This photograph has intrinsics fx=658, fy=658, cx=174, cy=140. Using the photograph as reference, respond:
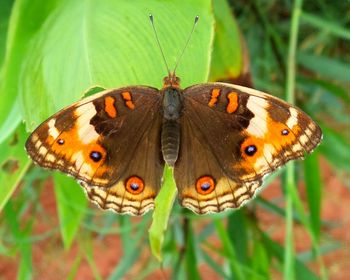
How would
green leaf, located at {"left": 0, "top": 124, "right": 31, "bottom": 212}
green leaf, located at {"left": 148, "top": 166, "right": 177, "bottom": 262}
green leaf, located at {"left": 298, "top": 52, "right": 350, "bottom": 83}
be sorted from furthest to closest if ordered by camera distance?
green leaf, located at {"left": 298, "top": 52, "right": 350, "bottom": 83} < green leaf, located at {"left": 0, "top": 124, "right": 31, "bottom": 212} < green leaf, located at {"left": 148, "top": 166, "right": 177, "bottom": 262}

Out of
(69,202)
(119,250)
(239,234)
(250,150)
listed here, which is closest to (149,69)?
(250,150)

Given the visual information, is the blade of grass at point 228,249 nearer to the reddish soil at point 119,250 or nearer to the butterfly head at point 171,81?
the butterfly head at point 171,81

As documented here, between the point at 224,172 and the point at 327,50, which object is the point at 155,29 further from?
the point at 327,50

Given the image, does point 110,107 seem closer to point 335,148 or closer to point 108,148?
point 108,148

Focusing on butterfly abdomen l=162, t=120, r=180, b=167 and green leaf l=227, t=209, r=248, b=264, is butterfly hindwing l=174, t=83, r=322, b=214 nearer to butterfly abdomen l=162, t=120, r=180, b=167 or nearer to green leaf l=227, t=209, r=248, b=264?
butterfly abdomen l=162, t=120, r=180, b=167

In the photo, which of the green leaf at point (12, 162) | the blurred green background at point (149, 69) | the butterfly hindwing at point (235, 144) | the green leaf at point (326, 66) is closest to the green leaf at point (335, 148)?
the blurred green background at point (149, 69)

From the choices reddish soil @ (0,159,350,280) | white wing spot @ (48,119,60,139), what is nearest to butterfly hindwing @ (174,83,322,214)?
white wing spot @ (48,119,60,139)

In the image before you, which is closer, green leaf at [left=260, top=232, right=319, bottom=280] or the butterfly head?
the butterfly head

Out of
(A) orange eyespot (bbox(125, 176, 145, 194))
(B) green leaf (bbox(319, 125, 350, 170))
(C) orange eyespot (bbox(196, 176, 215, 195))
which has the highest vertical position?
(B) green leaf (bbox(319, 125, 350, 170))
